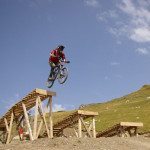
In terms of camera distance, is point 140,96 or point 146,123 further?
point 140,96

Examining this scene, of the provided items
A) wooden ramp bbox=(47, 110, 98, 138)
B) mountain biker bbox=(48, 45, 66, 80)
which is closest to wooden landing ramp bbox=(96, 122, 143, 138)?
wooden ramp bbox=(47, 110, 98, 138)

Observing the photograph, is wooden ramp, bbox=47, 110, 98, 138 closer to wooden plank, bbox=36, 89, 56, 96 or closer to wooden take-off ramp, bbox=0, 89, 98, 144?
wooden take-off ramp, bbox=0, 89, 98, 144

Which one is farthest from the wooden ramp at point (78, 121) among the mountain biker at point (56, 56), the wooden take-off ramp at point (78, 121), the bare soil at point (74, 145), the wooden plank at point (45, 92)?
the bare soil at point (74, 145)

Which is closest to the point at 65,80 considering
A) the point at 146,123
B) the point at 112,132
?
the point at 112,132

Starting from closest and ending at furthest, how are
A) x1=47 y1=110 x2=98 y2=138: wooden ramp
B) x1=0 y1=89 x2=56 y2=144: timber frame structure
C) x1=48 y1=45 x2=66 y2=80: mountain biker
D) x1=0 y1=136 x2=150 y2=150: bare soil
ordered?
x1=0 y1=136 x2=150 y2=150: bare soil
x1=0 y1=89 x2=56 y2=144: timber frame structure
x1=48 y1=45 x2=66 y2=80: mountain biker
x1=47 y1=110 x2=98 y2=138: wooden ramp

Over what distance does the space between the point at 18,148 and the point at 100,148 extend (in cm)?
462

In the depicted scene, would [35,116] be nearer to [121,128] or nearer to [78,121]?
[78,121]

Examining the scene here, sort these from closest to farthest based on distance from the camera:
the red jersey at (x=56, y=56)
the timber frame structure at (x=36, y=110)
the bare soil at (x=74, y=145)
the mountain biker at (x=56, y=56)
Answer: the bare soil at (x=74, y=145) < the timber frame structure at (x=36, y=110) < the mountain biker at (x=56, y=56) < the red jersey at (x=56, y=56)

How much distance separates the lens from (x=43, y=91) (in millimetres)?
28141

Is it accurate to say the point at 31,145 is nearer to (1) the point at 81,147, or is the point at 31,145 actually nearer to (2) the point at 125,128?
(1) the point at 81,147

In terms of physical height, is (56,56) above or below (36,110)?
above

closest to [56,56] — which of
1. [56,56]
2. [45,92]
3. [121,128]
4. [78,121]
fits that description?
[56,56]

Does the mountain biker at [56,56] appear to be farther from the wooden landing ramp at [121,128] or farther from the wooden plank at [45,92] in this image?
the wooden landing ramp at [121,128]

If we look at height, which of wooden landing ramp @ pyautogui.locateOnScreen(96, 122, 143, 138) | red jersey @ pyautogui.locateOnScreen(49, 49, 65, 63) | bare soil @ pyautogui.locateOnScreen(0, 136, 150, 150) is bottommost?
bare soil @ pyautogui.locateOnScreen(0, 136, 150, 150)
